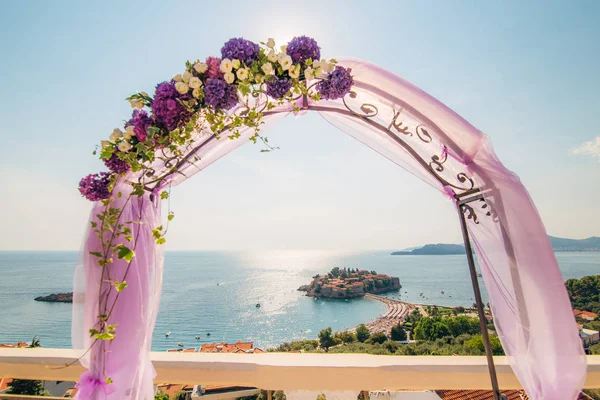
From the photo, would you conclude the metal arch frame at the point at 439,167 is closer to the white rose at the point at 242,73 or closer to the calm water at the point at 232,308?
the white rose at the point at 242,73

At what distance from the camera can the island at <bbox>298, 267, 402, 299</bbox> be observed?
33406mm

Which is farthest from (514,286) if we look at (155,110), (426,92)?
(155,110)

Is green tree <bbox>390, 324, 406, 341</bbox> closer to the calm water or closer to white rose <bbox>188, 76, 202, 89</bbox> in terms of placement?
Result: the calm water

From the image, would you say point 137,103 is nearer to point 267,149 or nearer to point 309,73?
point 267,149

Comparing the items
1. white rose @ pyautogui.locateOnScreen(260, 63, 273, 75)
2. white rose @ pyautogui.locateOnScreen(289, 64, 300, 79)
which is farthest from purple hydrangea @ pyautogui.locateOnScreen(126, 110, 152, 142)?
white rose @ pyautogui.locateOnScreen(289, 64, 300, 79)

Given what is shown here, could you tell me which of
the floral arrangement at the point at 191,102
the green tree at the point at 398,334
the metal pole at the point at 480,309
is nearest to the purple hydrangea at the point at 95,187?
the floral arrangement at the point at 191,102

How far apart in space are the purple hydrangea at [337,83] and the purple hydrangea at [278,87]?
0.17 m

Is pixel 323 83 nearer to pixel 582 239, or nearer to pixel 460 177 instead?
pixel 460 177

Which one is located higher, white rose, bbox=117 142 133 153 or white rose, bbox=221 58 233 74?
white rose, bbox=221 58 233 74

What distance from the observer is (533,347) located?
3.88 feet

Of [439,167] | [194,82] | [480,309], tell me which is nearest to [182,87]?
→ [194,82]

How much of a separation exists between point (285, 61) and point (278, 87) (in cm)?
11

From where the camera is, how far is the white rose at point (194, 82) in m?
1.24

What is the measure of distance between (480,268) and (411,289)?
42.3m
